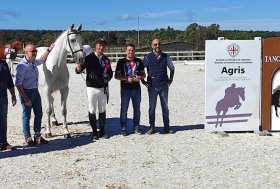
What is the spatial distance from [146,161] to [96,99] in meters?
1.90

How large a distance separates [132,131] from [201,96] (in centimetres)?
576

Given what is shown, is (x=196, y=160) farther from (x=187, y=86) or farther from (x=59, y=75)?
(x=187, y=86)

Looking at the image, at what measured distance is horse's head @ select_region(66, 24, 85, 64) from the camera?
7741mm

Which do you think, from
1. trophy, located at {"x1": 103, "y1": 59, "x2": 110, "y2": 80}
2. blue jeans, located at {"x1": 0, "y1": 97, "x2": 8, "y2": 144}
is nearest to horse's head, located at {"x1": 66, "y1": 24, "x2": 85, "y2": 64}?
trophy, located at {"x1": 103, "y1": 59, "x2": 110, "y2": 80}

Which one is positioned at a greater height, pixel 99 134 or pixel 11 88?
pixel 11 88

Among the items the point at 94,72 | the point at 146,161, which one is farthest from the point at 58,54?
the point at 146,161

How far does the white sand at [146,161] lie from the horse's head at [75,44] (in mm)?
1605

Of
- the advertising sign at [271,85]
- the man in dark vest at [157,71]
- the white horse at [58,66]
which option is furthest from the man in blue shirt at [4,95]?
the advertising sign at [271,85]

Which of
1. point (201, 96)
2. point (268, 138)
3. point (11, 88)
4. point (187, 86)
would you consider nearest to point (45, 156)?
point (11, 88)

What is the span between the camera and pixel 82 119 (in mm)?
10430

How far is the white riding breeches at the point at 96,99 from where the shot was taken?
25.5ft

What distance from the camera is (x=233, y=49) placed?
8.27 meters

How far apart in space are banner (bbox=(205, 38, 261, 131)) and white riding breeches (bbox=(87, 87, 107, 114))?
2.12 meters

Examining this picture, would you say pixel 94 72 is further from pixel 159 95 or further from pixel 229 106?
pixel 229 106
